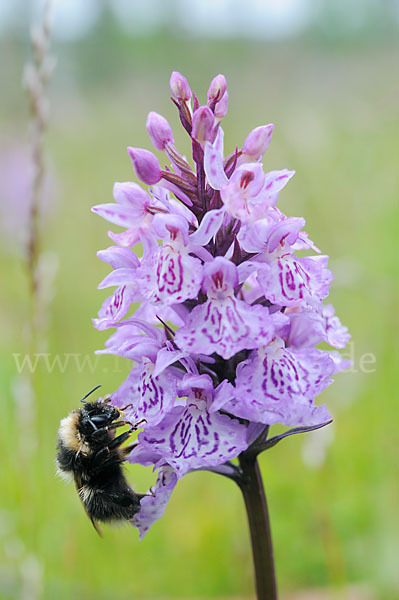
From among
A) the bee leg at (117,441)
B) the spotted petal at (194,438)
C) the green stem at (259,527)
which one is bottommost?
the green stem at (259,527)

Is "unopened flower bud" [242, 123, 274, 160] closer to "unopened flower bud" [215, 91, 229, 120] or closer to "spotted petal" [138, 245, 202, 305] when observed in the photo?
"unopened flower bud" [215, 91, 229, 120]

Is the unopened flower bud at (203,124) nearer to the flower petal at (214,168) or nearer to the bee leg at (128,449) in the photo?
the flower petal at (214,168)

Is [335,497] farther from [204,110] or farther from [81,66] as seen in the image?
[81,66]

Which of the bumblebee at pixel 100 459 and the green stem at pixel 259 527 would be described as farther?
the bumblebee at pixel 100 459

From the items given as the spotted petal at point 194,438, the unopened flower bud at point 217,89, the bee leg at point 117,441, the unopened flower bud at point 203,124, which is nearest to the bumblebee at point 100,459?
the bee leg at point 117,441

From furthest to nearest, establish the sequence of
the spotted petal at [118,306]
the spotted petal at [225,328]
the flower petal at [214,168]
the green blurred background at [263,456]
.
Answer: the green blurred background at [263,456]
the spotted petal at [118,306]
the flower petal at [214,168]
the spotted petal at [225,328]

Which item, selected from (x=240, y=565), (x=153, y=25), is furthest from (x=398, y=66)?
(x=153, y=25)
